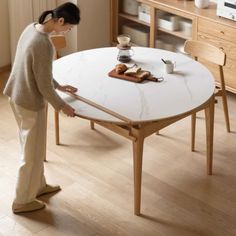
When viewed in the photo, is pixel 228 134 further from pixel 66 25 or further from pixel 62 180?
pixel 66 25

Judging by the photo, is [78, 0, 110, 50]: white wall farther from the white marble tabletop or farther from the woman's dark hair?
the woman's dark hair

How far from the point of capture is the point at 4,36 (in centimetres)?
475

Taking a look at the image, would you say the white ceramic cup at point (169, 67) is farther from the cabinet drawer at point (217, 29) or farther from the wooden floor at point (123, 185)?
the cabinet drawer at point (217, 29)

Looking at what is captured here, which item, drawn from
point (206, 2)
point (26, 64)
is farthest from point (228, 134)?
point (26, 64)

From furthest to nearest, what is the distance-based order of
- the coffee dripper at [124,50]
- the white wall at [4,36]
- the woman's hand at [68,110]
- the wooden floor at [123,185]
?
1. the white wall at [4,36]
2. the coffee dripper at [124,50]
3. the wooden floor at [123,185]
4. the woman's hand at [68,110]

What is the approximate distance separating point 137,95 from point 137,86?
111 millimetres

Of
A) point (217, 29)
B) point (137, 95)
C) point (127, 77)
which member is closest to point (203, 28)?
point (217, 29)

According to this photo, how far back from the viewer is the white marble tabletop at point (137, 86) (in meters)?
2.80

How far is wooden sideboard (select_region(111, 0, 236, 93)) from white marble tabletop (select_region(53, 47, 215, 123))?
74 cm

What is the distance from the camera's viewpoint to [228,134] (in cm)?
385

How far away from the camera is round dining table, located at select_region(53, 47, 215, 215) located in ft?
9.11

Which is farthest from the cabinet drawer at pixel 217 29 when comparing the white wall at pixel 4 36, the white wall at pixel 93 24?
the white wall at pixel 4 36

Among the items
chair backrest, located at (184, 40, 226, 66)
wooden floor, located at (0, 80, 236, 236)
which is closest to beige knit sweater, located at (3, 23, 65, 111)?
wooden floor, located at (0, 80, 236, 236)

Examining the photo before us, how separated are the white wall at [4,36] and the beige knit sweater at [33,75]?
202cm
